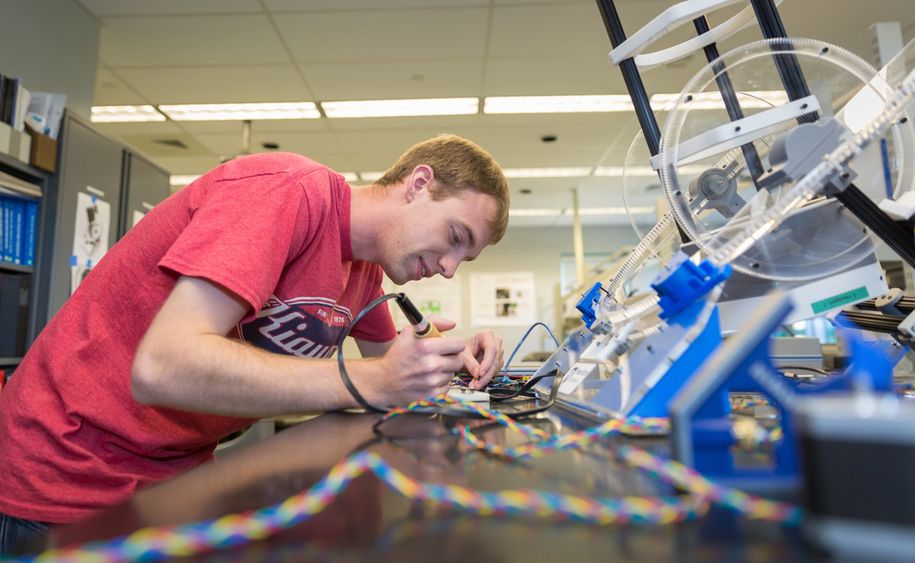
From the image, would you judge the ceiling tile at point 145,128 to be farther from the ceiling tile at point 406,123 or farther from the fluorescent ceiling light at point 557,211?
→ the fluorescent ceiling light at point 557,211

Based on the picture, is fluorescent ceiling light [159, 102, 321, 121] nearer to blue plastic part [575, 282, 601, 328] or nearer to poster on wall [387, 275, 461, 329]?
blue plastic part [575, 282, 601, 328]

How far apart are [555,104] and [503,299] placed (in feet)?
12.2

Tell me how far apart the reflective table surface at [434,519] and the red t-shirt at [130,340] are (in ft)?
1.06

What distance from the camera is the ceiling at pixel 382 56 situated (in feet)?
8.56

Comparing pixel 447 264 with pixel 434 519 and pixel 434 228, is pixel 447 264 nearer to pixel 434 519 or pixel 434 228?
pixel 434 228

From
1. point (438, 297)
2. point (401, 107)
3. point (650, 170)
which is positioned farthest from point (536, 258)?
point (650, 170)

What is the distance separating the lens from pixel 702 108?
0.82 m

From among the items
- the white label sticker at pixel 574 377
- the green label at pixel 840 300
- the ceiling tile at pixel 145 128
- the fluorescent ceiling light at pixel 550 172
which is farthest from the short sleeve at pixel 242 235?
the fluorescent ceiling light at pixel 550 172

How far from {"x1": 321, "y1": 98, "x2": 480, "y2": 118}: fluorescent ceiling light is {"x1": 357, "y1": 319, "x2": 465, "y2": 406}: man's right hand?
3.17 metres

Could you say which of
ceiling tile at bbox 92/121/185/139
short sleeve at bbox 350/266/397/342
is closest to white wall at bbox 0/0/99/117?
ceiling tile at bbox 92/121/185/139

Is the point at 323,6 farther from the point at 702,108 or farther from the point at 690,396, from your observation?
the point at 690,396

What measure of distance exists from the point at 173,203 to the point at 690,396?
2.56 feet

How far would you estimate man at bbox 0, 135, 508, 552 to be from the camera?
60 cm

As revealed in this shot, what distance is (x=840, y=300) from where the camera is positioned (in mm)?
670
